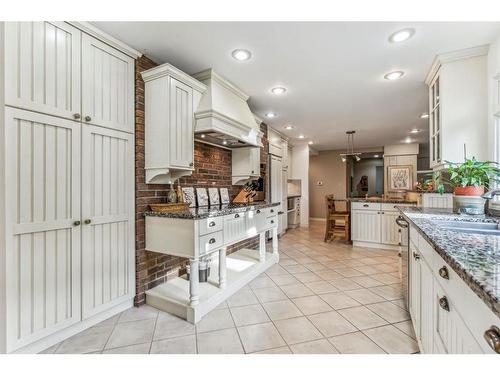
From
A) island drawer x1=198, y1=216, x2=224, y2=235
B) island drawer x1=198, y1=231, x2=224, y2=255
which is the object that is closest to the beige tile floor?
island drawer x1=198, y1=231, x2=224, y2=255

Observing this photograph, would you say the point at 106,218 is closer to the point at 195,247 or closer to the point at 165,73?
the point at 195,247

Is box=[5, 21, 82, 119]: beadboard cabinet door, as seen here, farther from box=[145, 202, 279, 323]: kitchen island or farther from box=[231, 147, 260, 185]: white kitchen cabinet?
box=[231, 147, 260, 185]: white kitchen cabinet

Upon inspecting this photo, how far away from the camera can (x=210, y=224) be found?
2072 mm

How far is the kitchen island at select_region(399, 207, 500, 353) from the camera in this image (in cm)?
59

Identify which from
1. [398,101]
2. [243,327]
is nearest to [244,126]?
[243,327]

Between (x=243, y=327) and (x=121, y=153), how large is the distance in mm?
1814

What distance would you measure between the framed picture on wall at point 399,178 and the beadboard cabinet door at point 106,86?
711 cm

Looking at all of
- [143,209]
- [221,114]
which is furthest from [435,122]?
[143,209]

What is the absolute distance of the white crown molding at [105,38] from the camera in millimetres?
1751

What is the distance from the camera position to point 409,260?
6.05 feet

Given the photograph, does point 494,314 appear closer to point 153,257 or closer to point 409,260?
point 409,260

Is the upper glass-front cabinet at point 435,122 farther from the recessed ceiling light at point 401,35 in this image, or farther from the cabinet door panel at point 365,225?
the cabinet door panel at point 365,225

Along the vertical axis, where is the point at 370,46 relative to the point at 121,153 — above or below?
above
